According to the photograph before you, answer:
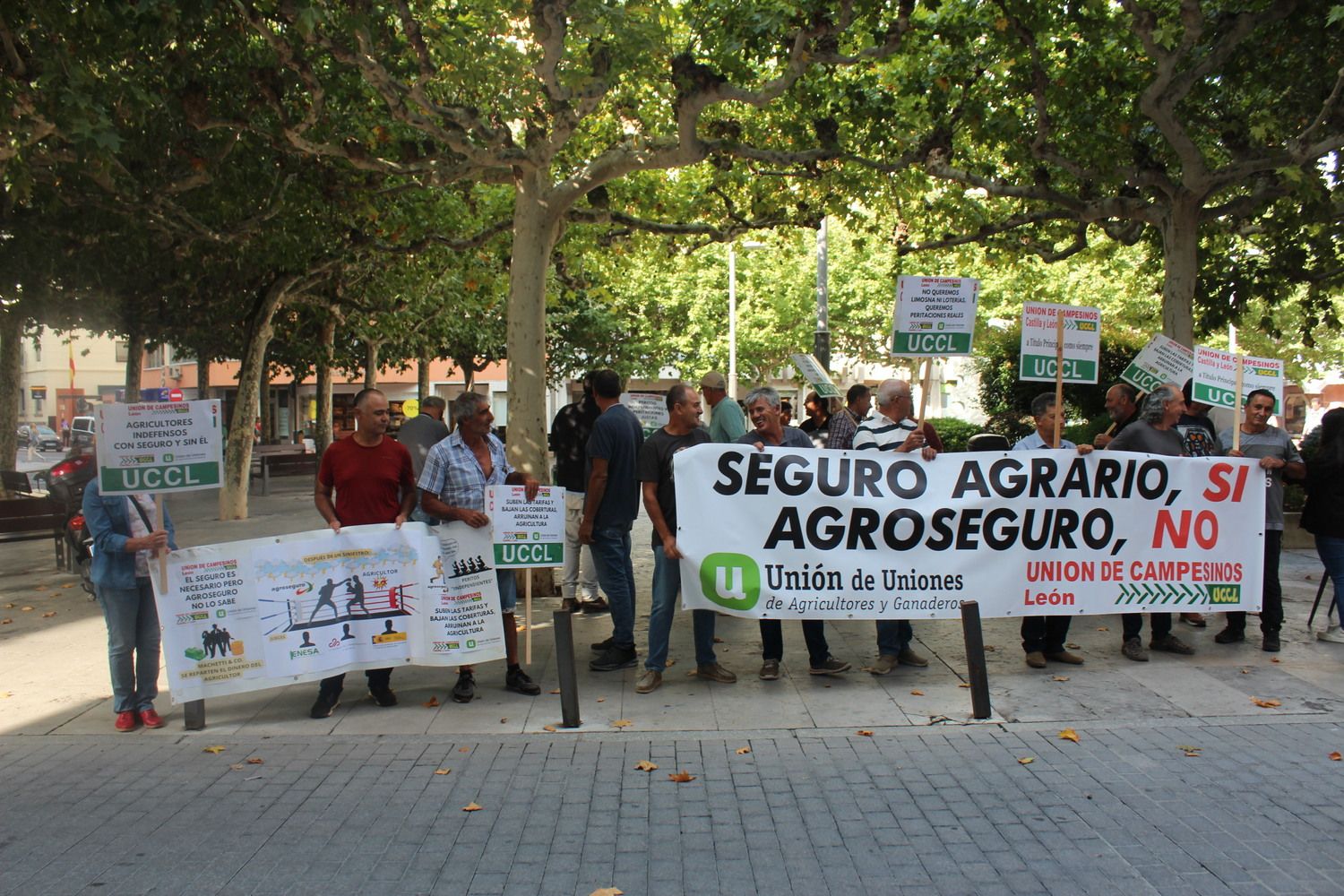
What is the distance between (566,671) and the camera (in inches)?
252

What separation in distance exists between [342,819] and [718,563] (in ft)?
9.59

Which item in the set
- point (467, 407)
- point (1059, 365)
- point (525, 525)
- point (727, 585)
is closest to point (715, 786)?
point (727, 585)

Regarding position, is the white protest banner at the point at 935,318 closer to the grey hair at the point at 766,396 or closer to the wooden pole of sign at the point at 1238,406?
the grey hair at the point at 766,396

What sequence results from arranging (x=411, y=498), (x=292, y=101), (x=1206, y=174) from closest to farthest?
1. (x=411, y=498)
2. (x=1206, y=174)
3. (x=292, y=101)

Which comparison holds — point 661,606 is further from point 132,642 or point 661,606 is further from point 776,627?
point 132,642

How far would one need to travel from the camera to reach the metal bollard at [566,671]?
6.29 metres

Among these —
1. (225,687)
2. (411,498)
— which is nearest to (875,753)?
(411,498)

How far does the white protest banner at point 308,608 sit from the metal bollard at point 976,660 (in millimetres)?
2934

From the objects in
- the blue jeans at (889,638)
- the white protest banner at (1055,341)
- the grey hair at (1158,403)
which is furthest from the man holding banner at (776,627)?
the grey hair at (1158,403)

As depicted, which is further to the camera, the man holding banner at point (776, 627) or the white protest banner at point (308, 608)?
the man holding banner at point (776, 627)

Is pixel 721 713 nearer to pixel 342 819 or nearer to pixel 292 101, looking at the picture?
pixel 342 819

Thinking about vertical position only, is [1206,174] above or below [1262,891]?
above

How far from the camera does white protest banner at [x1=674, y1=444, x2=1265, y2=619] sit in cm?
719

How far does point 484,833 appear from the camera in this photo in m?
4.94
